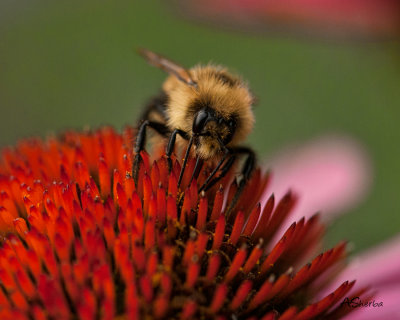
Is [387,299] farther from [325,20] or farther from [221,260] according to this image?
[325,20]

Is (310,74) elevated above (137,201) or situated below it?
above

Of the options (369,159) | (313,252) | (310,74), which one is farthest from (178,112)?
(310,74)

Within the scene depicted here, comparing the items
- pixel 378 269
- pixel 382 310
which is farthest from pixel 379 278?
pixel 382 310

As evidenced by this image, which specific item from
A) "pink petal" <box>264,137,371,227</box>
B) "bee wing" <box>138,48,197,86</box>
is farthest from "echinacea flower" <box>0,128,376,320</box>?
"pink petal" <box>264,137,371,227</box>

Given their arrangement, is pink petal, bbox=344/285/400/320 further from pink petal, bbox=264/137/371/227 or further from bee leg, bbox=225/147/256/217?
pink petal, bbox=264/137/371/227

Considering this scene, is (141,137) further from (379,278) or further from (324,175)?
(324,175)

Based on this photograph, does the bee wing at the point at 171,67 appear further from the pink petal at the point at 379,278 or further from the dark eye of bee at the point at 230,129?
the pink petal at the point at 379,278
